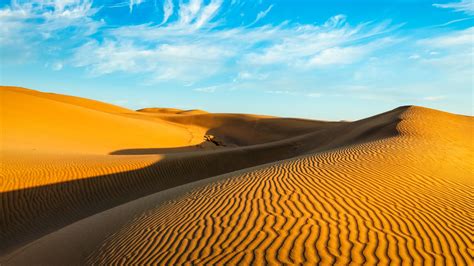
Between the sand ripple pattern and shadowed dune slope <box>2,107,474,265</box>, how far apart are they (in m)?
0.02

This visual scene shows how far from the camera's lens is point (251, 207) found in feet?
20.7

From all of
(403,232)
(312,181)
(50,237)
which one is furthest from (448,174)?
(50,237)

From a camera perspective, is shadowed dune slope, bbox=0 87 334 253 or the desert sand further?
shadowed dune slope, bbox=0 87 334 253

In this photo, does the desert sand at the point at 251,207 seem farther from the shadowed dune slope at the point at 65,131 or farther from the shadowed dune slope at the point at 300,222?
the shadowed dune slope at the point at 65,131

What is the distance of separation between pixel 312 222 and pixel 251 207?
1.25 m

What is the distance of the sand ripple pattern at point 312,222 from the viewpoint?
4.50m

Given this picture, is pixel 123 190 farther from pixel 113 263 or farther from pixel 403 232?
pixel 403 232

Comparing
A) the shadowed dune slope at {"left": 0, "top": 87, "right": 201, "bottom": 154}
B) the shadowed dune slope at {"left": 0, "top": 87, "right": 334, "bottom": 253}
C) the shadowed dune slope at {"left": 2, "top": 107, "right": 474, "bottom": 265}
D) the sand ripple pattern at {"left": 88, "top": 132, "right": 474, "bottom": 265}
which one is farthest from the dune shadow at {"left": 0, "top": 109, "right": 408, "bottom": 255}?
the shadowed dune slope at {"left": 0, "top": 87, "right": 201, "bottom": 154}

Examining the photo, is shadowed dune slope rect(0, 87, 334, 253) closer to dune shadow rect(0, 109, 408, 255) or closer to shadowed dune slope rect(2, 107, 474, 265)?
dune shadow rect(0, 109, 408, 255)

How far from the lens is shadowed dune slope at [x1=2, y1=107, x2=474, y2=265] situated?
15.0 ft

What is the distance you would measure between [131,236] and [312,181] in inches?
165

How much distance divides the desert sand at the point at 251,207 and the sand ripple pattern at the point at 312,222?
0.08 ft

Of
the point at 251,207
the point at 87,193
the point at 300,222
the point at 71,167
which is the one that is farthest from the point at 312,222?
the point at 71,167

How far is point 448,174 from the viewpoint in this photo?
9.34 meters
